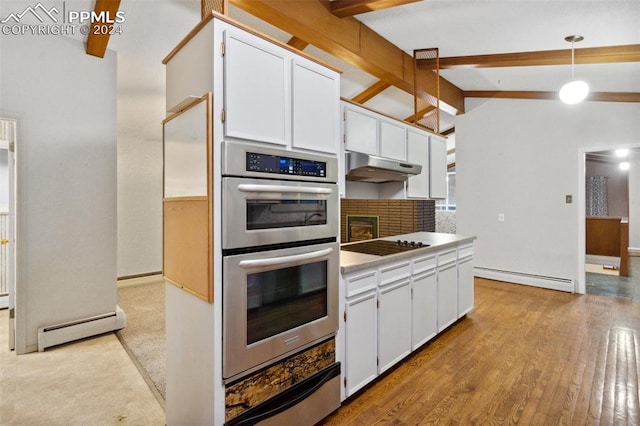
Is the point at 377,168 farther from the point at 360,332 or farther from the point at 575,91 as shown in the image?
the point at 575,91

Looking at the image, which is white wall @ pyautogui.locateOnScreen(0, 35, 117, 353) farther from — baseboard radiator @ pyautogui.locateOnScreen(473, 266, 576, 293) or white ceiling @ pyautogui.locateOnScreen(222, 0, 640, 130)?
baseboard radiator @ pyautogui.locateOnScreen(473, 266, 576, 293)

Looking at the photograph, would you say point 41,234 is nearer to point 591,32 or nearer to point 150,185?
point 150,185

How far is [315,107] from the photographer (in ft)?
6.23

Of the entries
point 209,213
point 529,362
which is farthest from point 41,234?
point 529,362

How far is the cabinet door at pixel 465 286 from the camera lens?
3.46 m

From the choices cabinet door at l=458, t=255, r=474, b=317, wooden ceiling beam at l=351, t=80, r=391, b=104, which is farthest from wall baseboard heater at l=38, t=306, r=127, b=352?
wooden ceiling beam at l=351, t=80, r=391, b=104

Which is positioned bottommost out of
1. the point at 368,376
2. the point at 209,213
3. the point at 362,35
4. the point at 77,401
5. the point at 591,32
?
the point at 77,401

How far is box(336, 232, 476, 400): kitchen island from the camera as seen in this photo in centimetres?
212

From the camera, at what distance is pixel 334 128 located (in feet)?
6.58

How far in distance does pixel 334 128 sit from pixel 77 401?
2.53 metres

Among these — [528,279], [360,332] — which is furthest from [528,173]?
[360,332]

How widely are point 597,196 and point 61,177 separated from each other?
1169 centimetres

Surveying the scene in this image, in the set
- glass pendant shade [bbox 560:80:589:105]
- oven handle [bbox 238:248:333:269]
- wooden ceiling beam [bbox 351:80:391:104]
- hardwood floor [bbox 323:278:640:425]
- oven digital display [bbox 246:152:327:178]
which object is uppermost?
wooden ceiling beam [bbox 351:80:391:104]

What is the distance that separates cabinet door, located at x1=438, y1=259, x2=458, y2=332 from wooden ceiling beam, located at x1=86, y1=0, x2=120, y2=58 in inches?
137
